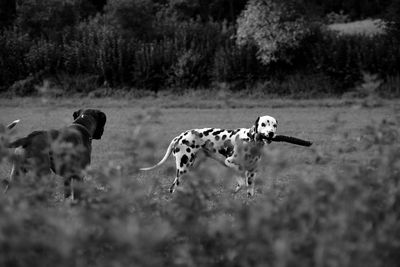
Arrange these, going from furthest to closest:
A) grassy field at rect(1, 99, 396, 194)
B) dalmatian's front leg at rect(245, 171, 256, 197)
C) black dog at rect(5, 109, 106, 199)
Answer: grassy field at rect(1, 99, 396, 194), dalmatian's front leg at rect(245, 171, 256, 197), black dog at rect(5, 109, 106, 199)

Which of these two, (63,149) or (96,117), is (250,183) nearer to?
(96,117)

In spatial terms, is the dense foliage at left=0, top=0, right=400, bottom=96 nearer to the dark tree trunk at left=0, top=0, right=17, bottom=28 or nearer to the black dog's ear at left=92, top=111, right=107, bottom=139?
the dark tree trunk at left=0, top=0, right=17, bottom=28

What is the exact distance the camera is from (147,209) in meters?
5.27

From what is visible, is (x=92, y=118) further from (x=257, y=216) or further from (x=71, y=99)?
(x=71, y=99)

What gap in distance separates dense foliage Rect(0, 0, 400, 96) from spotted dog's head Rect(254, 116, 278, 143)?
→ 2342cm

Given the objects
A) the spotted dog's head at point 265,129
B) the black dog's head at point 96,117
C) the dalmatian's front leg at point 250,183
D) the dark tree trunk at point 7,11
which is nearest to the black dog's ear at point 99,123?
the black dog's head at point 96,117

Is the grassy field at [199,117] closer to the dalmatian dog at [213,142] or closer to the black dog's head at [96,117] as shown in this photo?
the black dog's head at [96,117]

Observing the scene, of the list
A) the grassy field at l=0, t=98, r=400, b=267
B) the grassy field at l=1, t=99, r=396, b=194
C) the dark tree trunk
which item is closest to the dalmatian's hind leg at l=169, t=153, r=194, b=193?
the grassy field at l=1, t=99, r=396, b=194

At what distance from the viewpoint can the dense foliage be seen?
35250 mm

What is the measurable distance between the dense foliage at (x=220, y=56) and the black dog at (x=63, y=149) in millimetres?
24844

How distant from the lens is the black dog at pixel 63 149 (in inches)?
233

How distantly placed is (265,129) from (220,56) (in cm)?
2583

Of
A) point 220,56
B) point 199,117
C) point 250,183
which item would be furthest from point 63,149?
point 220,56

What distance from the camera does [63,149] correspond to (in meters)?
5.23
